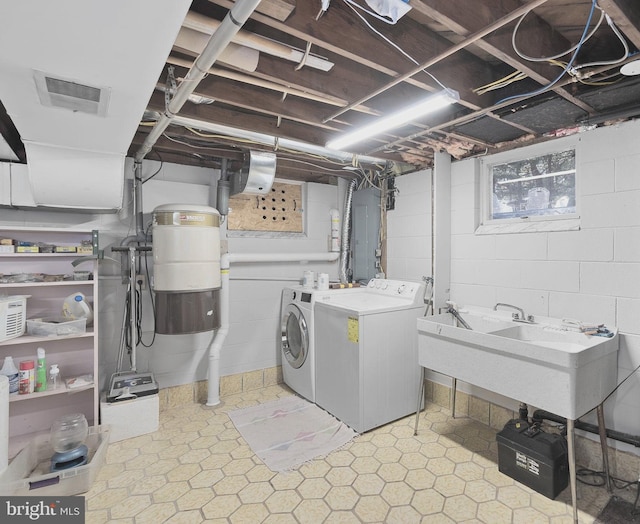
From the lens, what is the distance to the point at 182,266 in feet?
8.48

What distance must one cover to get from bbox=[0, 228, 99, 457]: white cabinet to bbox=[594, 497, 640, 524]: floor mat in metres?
3.25

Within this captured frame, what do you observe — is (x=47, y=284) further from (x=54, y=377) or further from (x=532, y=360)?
(x=532, y=360)

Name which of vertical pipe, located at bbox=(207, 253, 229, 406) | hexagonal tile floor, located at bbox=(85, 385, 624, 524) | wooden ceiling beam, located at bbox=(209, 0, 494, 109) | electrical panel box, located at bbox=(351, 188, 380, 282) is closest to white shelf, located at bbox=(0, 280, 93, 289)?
vertical pipe, located at bbox=(207, 253, 229, 406)

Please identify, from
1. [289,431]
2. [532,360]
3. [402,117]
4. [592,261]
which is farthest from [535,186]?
[289,431]

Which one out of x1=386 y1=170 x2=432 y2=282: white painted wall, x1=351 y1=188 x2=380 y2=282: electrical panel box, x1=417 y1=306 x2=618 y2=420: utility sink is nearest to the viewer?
x1=417 y1=306 x2=618 y2=420: utility sink

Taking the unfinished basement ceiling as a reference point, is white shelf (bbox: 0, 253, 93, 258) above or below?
below

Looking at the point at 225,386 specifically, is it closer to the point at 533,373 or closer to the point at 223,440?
the point at 223,440

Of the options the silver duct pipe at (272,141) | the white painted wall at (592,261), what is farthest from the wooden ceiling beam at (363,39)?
the white painted wall at (592,261)

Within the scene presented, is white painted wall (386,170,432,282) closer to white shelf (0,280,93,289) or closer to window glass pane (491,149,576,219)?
window glass pane (491,149,576,219)

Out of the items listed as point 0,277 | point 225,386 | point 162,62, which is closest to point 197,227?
point 0,277

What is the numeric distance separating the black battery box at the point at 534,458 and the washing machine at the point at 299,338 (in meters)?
1.61

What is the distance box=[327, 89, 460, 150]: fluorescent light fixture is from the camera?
5.91 feet

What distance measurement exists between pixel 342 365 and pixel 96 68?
2414mm

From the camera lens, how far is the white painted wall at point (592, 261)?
210 cm
